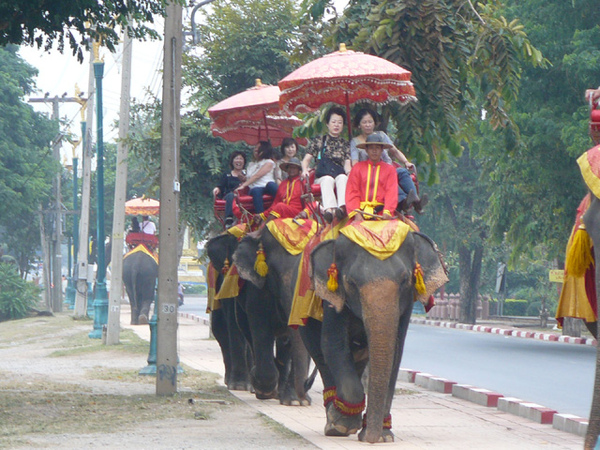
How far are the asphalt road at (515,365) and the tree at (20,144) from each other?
15152mm

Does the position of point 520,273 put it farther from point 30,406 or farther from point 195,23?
point 30,406

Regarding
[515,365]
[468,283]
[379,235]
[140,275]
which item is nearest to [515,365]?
[515,365]

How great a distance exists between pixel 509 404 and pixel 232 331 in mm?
3791

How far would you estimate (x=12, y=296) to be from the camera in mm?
39281

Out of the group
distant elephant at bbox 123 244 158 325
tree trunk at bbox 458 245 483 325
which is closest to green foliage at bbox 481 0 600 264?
distant elephant at bbox 123 244 158 325

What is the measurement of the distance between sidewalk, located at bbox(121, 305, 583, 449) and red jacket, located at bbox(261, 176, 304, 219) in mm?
1991

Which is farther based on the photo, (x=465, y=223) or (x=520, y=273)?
(x=520, y=273)

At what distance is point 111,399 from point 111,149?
45.9 meters

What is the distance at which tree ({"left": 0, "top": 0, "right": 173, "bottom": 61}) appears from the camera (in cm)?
1087

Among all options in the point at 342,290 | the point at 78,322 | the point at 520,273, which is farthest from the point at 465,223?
the point at 342,290

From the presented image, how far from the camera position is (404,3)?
12.5 m

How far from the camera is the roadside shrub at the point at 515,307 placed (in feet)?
154

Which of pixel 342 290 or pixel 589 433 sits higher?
pixel 342 290

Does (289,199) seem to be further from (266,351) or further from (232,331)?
(232,331)
